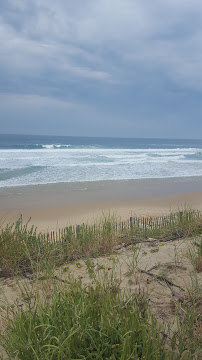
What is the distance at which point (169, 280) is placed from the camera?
11.9 feet

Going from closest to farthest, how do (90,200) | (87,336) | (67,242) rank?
(87,336) < (67,242) < (90,200)

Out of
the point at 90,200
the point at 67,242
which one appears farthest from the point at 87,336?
the point at 90,200

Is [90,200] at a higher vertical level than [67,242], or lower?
lower

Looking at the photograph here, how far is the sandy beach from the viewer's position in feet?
35.5

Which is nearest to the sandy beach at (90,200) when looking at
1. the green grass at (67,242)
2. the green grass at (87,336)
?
the green grass at (67,242)

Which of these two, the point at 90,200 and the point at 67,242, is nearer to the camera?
the point at 67,242

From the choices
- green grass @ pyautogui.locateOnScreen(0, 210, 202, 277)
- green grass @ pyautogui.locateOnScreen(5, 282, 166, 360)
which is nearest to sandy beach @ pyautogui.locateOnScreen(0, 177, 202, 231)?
green grass @ pyautogui.locateOnScreen(0, 210, 202, 277)

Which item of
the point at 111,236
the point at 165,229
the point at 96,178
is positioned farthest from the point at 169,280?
the point at 96,178

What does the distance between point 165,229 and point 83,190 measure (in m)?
9.64

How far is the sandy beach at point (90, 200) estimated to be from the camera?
10820 millimetres

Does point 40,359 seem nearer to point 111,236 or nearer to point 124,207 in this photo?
point 111,236

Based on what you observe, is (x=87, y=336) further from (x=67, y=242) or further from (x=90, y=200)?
Answer: (x=90, y=200)

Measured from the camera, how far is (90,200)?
1342 centimetres

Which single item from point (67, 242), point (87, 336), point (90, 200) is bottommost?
point (90, 200)
